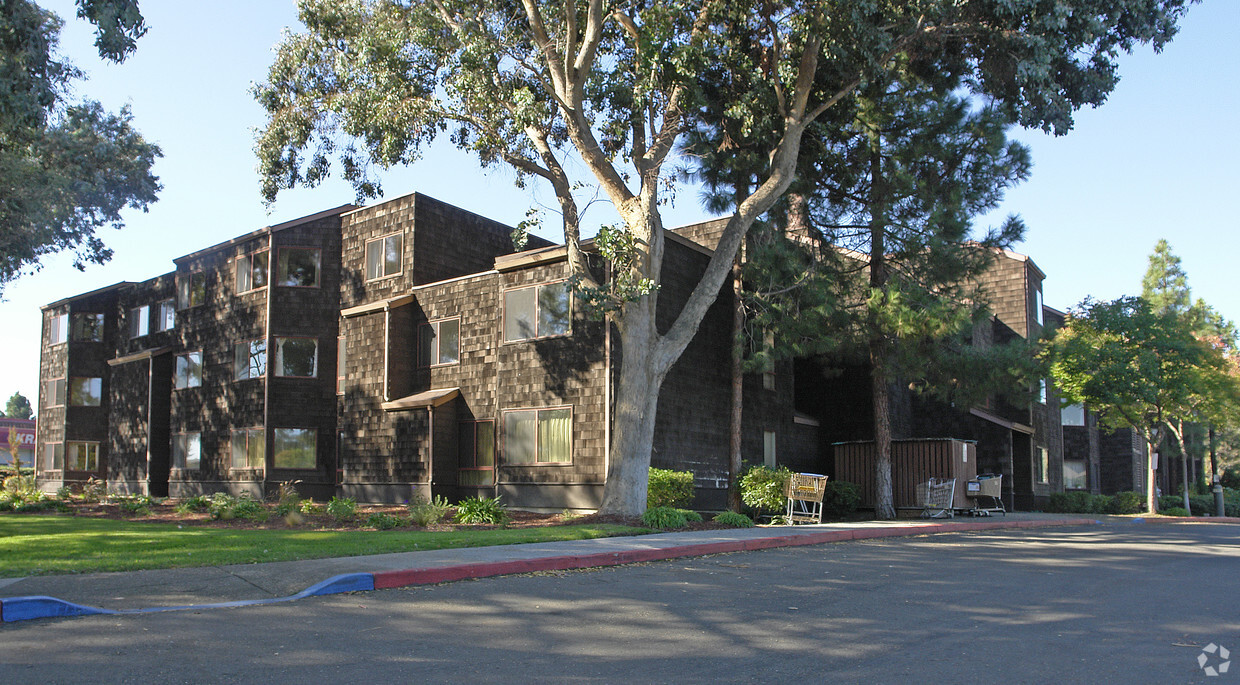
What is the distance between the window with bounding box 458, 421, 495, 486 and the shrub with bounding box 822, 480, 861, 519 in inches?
357

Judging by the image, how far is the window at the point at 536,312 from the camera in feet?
71.5

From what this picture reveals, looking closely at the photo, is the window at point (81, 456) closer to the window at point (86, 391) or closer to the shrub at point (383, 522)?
the window at point (86, 391)

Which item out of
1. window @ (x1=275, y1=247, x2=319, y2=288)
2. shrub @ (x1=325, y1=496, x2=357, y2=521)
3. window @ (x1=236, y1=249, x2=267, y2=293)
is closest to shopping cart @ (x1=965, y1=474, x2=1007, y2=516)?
shrub @ (x1=325, y1=496, x2=357, y2=521)

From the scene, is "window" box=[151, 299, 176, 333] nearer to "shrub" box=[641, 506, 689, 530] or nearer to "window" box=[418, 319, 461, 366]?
"window" box=[418, 319, 461, 366]

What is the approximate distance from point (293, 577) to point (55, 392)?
35682mm

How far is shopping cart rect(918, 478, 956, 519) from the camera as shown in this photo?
24125mm

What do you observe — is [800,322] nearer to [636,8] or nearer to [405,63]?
[636,8]

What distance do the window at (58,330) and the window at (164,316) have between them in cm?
633

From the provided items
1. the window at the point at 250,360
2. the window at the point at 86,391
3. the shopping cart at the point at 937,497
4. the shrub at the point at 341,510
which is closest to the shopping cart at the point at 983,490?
the shopping cart at the point at 937,497

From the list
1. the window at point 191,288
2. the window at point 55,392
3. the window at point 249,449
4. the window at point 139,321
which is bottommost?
the window at point 249,449

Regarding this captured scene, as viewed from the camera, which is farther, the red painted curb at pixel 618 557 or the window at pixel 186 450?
the window at pixel 186 450

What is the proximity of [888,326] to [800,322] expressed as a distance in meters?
2.04

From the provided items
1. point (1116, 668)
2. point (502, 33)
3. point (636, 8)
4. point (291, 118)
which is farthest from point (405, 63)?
point (1116, 668)

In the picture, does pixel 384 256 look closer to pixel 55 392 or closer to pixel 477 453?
pixel 477 453
